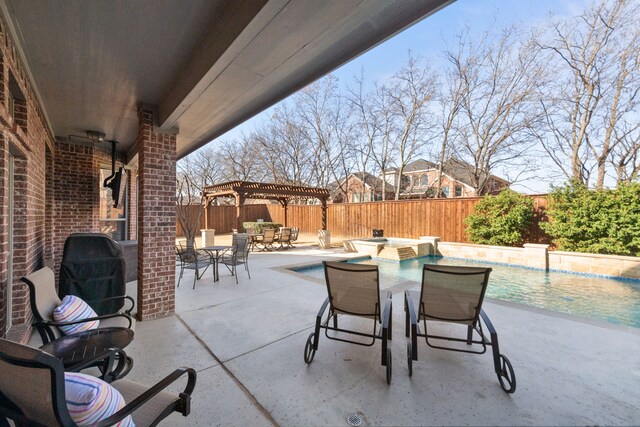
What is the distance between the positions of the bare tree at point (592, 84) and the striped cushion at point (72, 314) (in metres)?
16.4

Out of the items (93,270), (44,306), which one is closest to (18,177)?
(93,270)

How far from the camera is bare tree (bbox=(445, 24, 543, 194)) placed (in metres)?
13.9

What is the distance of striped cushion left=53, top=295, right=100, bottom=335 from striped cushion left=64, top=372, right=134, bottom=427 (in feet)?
4.92

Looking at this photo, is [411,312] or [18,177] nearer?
[411,312]

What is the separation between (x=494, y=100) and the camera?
49.7 feet

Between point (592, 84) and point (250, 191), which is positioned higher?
point (592, 84)

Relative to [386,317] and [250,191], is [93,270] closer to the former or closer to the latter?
[386,317]

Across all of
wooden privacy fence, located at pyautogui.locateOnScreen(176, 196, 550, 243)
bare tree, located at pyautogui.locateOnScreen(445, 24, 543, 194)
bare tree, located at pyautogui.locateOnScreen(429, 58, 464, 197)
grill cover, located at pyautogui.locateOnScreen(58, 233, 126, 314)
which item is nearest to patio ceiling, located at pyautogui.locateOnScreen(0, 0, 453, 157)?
grill cover, located at pyautogui.locateOnScreen(58, 233, 126, 314)

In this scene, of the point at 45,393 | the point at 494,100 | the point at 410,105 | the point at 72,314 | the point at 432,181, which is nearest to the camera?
the point at 45,393

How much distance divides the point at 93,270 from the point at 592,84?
1799 centimetres

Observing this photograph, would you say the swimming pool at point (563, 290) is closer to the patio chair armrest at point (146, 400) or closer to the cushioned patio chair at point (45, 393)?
the patio chair armrest at point (146, 400)

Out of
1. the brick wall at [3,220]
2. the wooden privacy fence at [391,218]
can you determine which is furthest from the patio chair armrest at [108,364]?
the wooden privacy fence at [391,218]

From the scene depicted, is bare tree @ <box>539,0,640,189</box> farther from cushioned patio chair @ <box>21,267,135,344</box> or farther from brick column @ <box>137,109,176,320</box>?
cushioned patio chair @ <box>21,267,135,344</box>

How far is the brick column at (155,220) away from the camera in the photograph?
3.58 meters
